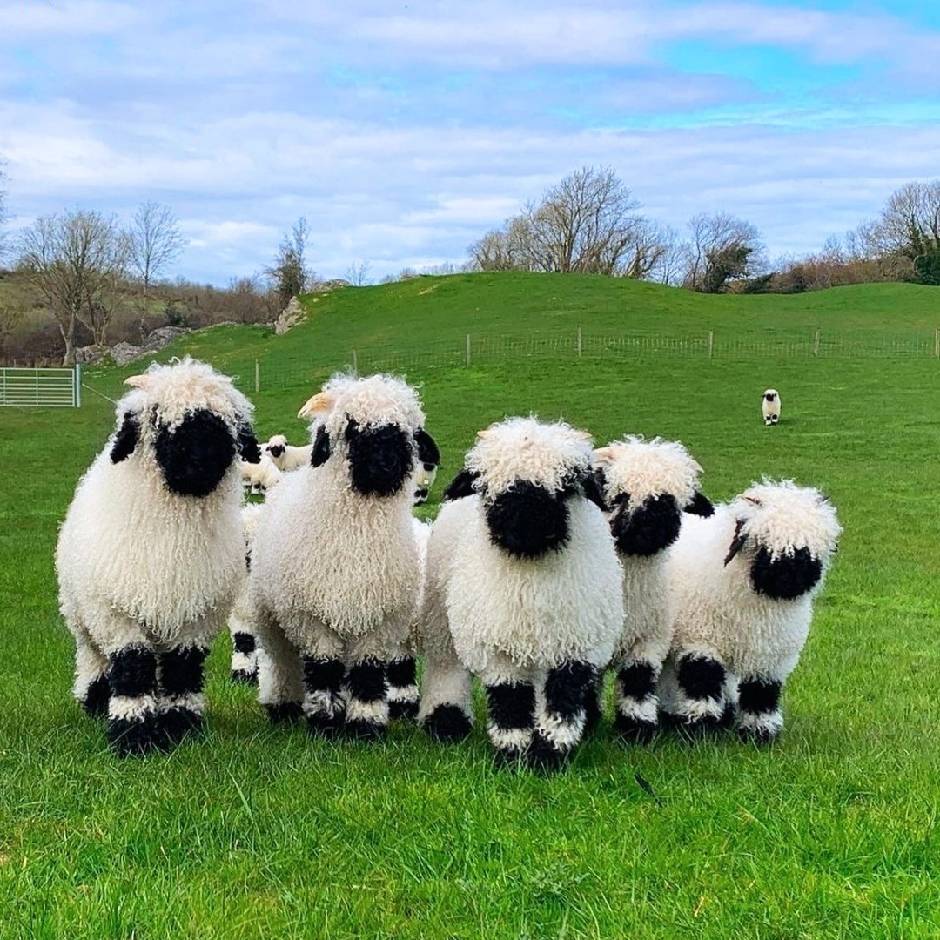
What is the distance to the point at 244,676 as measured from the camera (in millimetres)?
9656

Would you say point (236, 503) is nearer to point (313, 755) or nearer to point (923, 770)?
point (313, 755)

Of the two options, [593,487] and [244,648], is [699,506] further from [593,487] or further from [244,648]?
[244,648]

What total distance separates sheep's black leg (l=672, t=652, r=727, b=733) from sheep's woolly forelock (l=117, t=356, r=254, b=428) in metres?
3.65

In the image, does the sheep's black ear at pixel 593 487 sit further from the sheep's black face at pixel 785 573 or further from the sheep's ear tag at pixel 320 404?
the sheep's ear tag at pixel 320 404

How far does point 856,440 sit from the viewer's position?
28656mm

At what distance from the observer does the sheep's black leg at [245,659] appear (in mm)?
9633

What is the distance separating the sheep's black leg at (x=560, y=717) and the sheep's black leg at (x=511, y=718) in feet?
0.22

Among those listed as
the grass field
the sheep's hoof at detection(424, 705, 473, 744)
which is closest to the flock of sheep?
the sheep's hoof at detection(424, 705, 473, 744)

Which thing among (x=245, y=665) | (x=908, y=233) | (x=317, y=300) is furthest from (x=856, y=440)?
(x=908, y=233)

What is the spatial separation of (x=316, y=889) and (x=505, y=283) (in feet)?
221

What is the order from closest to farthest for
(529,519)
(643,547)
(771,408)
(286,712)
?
1. (529,519)
2. (643,547)
3. (286,712)
4. (771,408)

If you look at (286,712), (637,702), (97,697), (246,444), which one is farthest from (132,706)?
(637,702)

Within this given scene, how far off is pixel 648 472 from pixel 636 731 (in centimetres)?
182

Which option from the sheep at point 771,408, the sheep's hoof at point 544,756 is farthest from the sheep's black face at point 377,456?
the sheep at point 771,408
